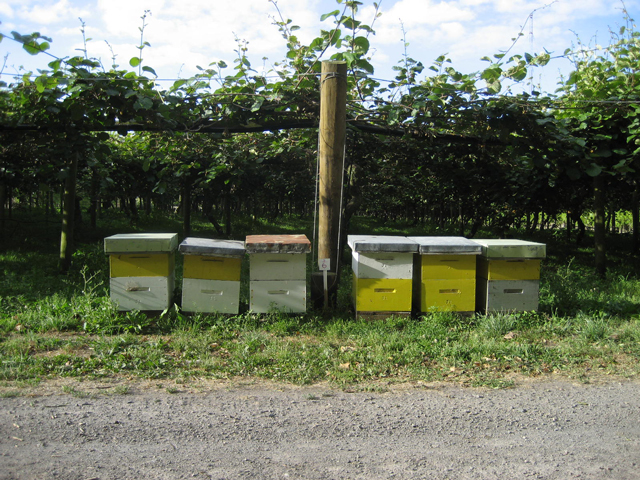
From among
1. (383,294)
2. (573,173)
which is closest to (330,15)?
(383,294)

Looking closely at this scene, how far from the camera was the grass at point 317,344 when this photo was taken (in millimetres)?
3836

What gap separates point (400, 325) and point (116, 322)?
9.48 feet

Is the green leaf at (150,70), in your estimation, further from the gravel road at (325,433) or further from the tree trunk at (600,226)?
the tree trunk at (600,226)

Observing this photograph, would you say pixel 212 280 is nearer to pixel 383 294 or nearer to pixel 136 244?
pixel 136 244

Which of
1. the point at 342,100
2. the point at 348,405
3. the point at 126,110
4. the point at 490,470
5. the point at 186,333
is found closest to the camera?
the point at 490,470

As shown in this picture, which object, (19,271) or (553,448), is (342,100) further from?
(19,271)

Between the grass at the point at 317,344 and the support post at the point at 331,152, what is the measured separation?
0.78 meters

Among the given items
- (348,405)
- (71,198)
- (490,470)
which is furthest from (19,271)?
(490,470)

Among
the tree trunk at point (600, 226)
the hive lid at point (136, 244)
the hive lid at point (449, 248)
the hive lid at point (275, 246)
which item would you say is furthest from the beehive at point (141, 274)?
the tree trunk at point (600, 226)

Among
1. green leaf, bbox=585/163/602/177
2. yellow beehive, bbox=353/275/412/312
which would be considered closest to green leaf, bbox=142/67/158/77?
yellow beehive, bbox=353/275/412/312

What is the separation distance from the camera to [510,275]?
202 inches

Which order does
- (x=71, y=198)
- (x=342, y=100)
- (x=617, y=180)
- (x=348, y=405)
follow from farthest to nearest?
1. (x=617, y=180)
2. (x=71, y=198)
3. (x=342, y=100)
4. (x=348, y=405)

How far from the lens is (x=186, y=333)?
4.64 m

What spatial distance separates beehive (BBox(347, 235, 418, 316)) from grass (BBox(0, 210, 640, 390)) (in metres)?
0.18
